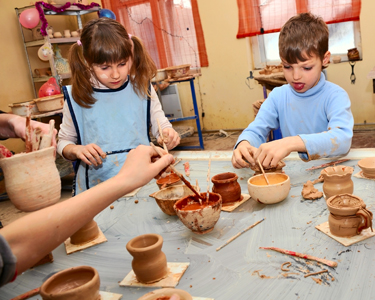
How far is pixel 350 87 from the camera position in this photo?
471 cm

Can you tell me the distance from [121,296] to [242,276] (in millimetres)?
330

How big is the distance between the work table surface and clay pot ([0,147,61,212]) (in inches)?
8.5

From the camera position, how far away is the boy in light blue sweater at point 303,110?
1.52 meters

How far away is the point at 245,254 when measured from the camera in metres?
1.02

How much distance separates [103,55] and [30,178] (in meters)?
0.84

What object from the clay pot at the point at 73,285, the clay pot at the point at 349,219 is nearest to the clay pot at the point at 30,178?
the clay pot at the point at 73,285

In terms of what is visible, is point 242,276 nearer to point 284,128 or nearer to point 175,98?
point 284,128

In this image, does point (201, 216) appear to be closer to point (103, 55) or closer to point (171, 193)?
point (171, 193)

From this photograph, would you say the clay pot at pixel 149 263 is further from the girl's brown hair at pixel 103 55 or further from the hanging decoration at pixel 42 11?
the hanging decoration at pixel 42 11

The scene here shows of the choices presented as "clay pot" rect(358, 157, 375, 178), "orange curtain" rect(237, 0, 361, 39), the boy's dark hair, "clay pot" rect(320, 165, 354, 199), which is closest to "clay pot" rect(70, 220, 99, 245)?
"clay pot" rect(320, 165, 354, 199)

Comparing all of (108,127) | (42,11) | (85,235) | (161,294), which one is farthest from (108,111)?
(42,11)

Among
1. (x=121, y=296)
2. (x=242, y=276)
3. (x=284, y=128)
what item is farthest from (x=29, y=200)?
(x=284, y=128)

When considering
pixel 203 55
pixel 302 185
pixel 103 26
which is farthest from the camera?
pixel 203 55

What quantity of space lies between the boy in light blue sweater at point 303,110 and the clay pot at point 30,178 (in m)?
0.82
